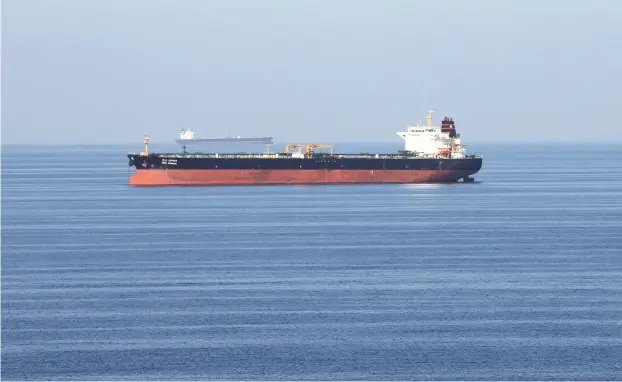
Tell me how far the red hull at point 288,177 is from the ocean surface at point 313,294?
17.4 metres

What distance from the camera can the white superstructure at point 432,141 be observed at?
91.6 m

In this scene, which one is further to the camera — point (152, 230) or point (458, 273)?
point (152, 230)

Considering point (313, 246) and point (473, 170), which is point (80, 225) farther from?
point (473, 170)

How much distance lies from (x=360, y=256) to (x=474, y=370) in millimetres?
19656

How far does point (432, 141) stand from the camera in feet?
307

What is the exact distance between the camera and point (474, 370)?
24750 mm

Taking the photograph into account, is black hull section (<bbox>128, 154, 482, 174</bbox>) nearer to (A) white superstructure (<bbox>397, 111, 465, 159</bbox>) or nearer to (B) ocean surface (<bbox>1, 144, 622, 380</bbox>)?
(A) white superstructure (<bbox>397, 111, 465, 159</bbox>)

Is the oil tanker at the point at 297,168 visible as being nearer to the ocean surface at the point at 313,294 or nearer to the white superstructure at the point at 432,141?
the white superstructure at the point at 432,141

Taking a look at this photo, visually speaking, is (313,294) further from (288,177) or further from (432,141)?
(432,141)

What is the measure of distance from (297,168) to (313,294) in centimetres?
5288

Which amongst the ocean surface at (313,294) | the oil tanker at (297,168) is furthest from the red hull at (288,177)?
the ocean surface at (313,294)

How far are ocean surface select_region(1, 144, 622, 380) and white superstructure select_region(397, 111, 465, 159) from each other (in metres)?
24.6

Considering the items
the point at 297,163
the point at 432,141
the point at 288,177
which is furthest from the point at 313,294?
the point at 432,141

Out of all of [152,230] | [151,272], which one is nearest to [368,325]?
[151,272]
